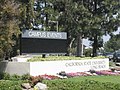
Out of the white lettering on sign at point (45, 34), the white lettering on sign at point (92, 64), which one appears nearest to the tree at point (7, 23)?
the white lettering on sign at point (45, 34)

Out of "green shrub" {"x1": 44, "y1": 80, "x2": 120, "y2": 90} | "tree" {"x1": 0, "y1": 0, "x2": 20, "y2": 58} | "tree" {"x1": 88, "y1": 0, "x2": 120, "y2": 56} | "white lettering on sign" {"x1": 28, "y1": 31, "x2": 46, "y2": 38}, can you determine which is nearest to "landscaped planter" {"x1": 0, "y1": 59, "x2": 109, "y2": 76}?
"tree" {"x1": 0, "y1": 0, "x2": 20, "y2": 58}

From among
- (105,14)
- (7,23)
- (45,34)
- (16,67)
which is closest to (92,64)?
(45,34)

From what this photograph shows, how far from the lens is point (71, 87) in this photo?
15.5 metres

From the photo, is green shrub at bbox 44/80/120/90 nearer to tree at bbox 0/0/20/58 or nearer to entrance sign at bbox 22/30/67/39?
tree at bbox 0/0/20/58

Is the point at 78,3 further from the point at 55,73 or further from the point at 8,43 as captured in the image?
the point at 8,43

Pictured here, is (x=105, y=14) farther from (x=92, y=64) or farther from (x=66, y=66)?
(x=66, y=66)

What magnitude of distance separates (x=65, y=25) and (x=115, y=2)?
22.2 feet

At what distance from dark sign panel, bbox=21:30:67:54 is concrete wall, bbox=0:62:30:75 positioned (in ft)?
5.44

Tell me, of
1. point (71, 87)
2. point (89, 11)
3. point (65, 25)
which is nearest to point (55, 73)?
point (71, 87)

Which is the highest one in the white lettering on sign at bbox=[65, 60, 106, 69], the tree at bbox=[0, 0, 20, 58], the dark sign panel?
the tree at bbox=[0, 0, 20, 58]

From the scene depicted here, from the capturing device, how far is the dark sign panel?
27.0 m

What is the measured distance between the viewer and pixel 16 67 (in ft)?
82.3

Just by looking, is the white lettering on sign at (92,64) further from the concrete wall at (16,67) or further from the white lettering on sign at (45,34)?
the concrete wall at (16,67)

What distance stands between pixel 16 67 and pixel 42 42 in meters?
3.75
